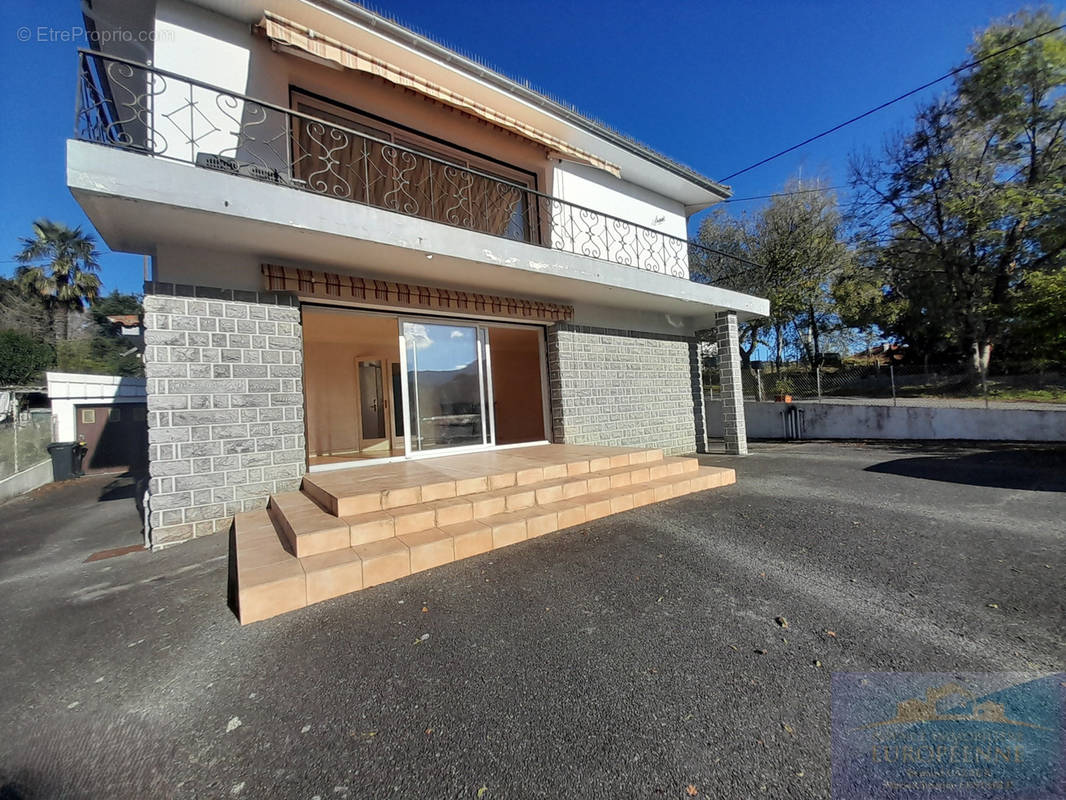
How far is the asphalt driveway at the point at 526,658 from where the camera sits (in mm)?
1466

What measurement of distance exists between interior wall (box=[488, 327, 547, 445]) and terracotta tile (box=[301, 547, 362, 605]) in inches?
289

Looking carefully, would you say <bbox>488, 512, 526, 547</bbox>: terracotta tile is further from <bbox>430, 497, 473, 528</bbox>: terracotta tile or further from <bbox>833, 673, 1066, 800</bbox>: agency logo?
<bbox>833, 673, 1066, 800</bbox>: agency logo

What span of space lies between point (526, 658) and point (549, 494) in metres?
2.25

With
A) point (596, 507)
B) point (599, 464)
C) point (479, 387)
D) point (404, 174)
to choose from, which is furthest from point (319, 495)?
point (404, 174)

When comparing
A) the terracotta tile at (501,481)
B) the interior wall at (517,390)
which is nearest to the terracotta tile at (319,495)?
the terracotta tile at (501,481)

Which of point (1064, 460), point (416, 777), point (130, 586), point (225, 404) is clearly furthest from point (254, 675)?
point (1064, 460)

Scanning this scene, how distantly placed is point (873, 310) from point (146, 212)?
73.5 ft

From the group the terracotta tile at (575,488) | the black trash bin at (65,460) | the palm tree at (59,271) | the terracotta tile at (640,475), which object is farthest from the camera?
the palm tree at (59,271)

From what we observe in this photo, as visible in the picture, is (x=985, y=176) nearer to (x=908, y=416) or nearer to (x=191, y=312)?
(x=908, y=416)

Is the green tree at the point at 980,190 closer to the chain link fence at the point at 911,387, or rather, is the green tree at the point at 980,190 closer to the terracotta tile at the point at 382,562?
the chain link fence at the point at 911,387

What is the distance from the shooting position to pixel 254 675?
202 cm

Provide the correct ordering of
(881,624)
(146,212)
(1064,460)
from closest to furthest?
1. (881,624)
2. (146,212)
3. (1064,460)

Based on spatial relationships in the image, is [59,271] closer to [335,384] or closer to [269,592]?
[335,384]

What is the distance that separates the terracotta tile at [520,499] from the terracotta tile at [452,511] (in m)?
0.43
